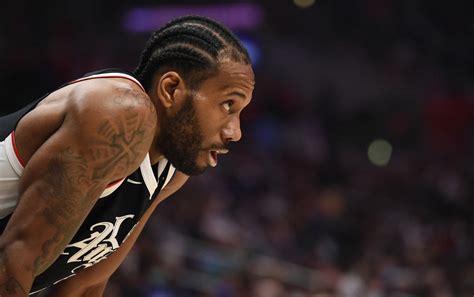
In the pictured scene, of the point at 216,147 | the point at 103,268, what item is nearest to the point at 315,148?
the point at 103,268

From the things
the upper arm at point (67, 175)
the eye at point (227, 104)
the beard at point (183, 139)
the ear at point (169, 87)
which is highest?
the eye at point (227, 104)

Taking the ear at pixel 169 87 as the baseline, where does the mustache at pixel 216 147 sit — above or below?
below

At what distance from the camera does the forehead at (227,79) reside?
93.0 inches

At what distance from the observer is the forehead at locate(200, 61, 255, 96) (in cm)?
236

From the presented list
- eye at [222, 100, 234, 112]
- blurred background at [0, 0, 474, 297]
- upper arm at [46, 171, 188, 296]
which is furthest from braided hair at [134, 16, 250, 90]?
blurred background at [0, 0, 474, 297]

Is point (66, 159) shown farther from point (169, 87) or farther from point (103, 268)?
point (103, 268)

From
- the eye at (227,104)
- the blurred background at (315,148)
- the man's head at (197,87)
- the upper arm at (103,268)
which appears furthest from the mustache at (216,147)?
the blurred background at (315,148)

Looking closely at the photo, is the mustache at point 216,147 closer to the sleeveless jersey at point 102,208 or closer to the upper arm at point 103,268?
the sleeveless jersey at point 102,208

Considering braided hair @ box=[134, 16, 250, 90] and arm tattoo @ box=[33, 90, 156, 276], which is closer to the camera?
arm tattoo @ box=[33, 90, 156, 276]

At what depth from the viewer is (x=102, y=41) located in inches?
444

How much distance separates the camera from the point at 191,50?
7.80ft

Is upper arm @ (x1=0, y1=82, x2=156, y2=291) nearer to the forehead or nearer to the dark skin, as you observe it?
the dark skin

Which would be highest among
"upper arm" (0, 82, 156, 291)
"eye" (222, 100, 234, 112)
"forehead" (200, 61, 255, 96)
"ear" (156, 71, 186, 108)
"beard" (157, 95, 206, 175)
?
"forehead" (200, 61, 255, 96)

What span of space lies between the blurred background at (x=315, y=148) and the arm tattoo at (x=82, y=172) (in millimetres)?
4342
